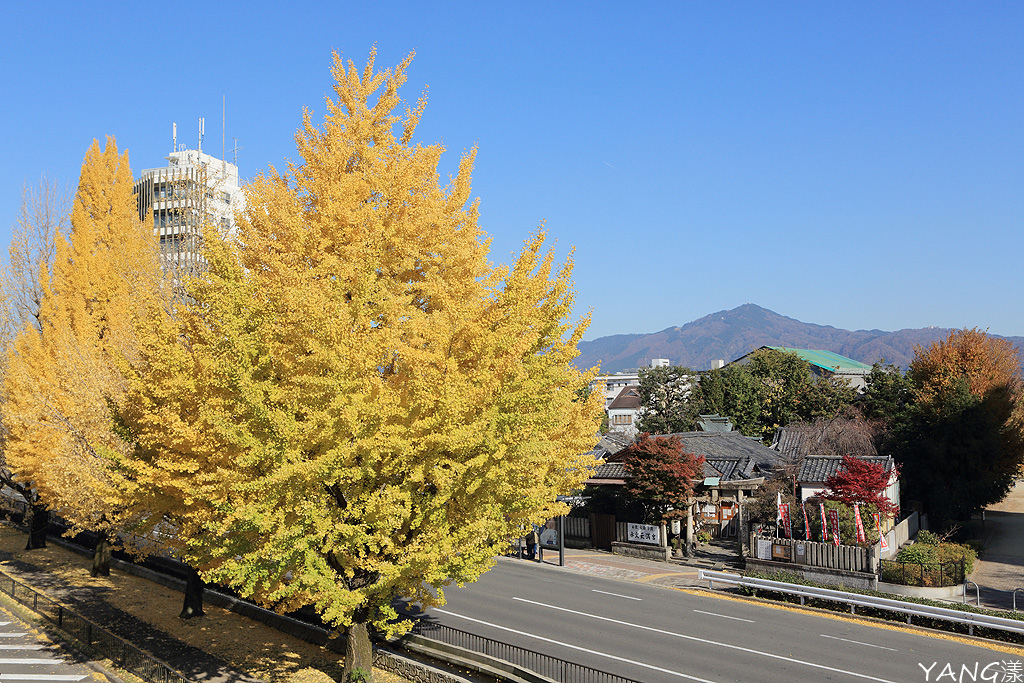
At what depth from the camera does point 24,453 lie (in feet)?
86.4

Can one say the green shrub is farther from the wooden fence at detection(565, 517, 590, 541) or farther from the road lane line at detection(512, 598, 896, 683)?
the wooden fence at detection(565, 517, 590, 541)

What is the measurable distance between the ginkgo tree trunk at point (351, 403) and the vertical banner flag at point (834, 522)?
58.4 feet

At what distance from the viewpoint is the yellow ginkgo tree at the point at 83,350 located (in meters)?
23.2

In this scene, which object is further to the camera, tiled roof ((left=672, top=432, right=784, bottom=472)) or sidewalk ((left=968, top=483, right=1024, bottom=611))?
tiled roof ((left=672, top=432, right=784, bottom=472))

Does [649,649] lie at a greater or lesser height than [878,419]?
lesser

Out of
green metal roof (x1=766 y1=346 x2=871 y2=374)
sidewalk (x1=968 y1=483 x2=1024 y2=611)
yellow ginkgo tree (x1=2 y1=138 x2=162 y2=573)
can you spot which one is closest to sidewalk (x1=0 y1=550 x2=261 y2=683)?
yellow ginkgo tree (x1=2 y1=138 x2=162 y2=573)

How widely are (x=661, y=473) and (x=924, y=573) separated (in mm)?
11764

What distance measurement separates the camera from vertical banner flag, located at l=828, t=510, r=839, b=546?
1090 inches

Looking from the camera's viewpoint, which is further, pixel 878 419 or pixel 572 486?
pixel 878 419

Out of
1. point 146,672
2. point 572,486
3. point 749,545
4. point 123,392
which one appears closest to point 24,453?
point 123,392

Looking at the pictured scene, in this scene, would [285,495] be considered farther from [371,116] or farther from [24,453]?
A: [24,453]

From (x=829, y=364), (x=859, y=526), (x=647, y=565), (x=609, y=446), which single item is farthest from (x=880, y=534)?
(x=829, y=364)

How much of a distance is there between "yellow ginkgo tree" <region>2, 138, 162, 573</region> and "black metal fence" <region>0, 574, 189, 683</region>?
8.90 feet

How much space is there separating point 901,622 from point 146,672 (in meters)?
22.8
